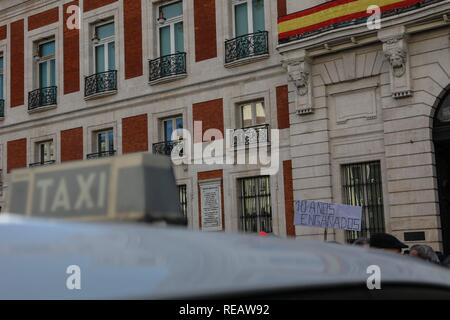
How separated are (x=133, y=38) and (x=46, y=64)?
11.3 ft

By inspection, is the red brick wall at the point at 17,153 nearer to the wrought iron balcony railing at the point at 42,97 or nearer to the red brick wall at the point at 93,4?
the wrought iron balcony railing at the point at 42,97

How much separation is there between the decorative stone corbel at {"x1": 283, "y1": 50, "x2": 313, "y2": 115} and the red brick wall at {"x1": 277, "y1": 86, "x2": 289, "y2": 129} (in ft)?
1.51

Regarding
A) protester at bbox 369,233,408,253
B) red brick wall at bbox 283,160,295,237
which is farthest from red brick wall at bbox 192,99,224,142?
protester at bbox 369,233,408,253

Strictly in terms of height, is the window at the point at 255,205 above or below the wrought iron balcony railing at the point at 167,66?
below

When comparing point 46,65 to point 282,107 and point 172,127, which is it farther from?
point 282,107

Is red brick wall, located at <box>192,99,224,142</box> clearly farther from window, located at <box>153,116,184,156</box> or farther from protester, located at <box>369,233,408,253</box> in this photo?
protester, located at <box>369,233,408,253</box>

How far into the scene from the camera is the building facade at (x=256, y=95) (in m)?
13.5

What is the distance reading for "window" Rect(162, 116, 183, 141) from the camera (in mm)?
17422

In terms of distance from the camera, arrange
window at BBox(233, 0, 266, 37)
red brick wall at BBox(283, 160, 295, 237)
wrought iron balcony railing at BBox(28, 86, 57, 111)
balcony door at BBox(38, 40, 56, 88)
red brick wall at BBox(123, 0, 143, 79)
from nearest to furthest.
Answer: red brick wall at BBox(283, 160, 295, 237), window at BBox(233, 0, 266, 37), red brick wall at BBox(123, 0, 143, 79), wrought iron balcony railing at BBox(28, 86, 57, 111), balcony door at BBox(38, 40, 56, 88)

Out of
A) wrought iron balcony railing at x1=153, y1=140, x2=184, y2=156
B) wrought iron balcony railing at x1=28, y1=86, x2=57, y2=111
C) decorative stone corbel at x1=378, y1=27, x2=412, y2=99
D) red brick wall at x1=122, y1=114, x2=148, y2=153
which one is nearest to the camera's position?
decorative stone corbel at x1=378, y1=27, x2=412, y2=99

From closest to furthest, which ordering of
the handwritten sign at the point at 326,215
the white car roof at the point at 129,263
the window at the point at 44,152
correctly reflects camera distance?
the white car roof at the point at 129,263 → the handwritten sign at the point at 326,215 → the window at the point at 44,152

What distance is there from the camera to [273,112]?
51.9ft

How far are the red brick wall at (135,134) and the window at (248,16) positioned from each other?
3.56 metres

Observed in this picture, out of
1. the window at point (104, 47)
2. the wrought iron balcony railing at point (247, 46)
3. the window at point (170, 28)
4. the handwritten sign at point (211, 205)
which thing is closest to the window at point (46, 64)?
the window at point (104, 47)
